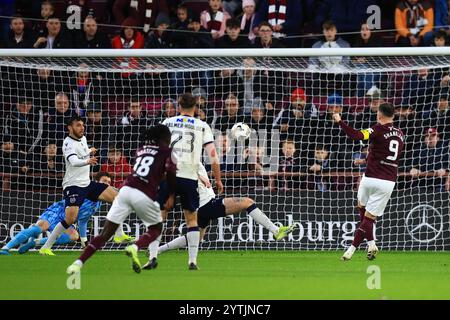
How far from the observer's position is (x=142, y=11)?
60.2 ft

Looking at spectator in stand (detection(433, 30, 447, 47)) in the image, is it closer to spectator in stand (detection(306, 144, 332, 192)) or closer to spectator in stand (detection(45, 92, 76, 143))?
spectator in stand (detection(306, 144, 332, 192))

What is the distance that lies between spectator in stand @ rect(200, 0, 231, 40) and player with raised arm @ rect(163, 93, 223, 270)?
5.96 meters

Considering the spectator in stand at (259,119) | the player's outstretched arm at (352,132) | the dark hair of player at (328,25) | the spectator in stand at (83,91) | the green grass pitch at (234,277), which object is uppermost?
the dark hair of player at (328,25)

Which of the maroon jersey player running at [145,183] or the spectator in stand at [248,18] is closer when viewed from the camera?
A: the maroon jersey player running at [145,183]

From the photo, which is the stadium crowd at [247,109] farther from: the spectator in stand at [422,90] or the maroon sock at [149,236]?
the maroon sock at [149,236]

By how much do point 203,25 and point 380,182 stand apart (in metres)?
5.79

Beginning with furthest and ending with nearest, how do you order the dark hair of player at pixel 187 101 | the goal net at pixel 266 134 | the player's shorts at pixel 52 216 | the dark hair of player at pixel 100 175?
the goal net at pixel 266 134 < the dark hair of player at pixel 100 175 < the player's shorts at pixel 52 216 < the dark hair of player at pixel 187 101

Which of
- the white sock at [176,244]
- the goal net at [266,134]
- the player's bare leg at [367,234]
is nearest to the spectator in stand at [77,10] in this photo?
the goal net at [266,134]

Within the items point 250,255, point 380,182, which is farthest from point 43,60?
point 380,182

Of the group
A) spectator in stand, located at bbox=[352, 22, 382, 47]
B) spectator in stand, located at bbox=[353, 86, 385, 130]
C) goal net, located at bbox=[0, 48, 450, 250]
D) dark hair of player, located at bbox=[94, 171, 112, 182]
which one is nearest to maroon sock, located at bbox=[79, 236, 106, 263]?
dark hair of player, located at bbox=[94, 171, 112, 182]

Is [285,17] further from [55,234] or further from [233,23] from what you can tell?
[55,234]

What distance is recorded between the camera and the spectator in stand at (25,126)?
1636 centimetres

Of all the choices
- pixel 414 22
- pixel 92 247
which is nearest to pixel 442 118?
pixel 414 22

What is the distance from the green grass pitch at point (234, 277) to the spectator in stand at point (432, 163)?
1666 mm
